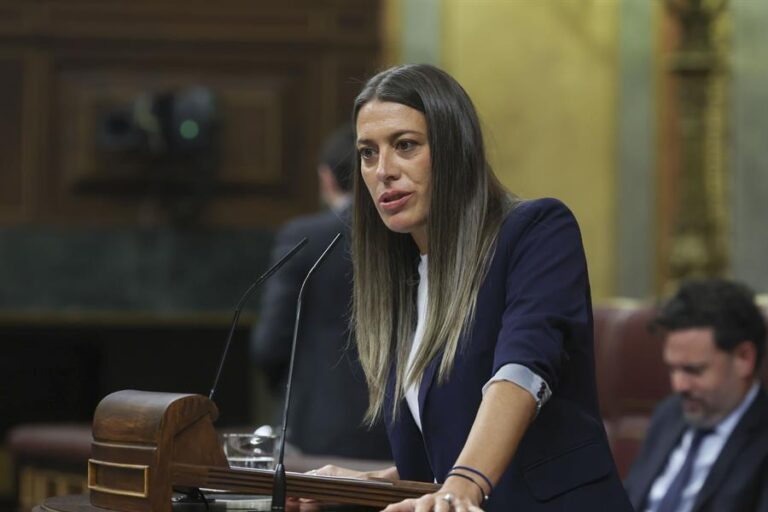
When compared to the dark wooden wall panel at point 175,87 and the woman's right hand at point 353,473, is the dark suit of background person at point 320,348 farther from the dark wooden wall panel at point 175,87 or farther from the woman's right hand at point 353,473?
the dark wooden wall panel at point 175,87

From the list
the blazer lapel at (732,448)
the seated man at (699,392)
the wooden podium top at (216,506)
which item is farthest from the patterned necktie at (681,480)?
the wooden podium top at (216,506)

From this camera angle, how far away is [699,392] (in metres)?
3.65

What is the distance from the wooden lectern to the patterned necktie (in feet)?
6.31

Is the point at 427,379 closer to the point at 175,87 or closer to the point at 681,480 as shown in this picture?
the point at 681,480

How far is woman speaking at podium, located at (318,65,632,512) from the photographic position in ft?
6.07

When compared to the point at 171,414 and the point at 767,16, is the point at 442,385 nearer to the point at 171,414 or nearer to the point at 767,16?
the point at 171,414

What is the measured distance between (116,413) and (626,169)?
4.65m

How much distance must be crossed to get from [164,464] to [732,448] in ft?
6.35

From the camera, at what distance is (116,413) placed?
1.85m

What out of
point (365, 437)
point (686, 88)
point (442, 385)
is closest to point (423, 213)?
point (442, 385)

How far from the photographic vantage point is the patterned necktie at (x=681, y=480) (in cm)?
355

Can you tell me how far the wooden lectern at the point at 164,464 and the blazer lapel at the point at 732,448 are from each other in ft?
5.81

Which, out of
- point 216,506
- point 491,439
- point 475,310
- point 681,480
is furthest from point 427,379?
point 681,480

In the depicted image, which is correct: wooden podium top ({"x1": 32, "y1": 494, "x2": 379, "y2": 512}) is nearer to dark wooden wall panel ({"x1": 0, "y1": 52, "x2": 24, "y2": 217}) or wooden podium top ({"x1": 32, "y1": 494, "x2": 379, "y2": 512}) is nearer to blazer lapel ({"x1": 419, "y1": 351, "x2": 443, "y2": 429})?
blazer lapel ({"x1": 419, "y1": 351, "x2": 443, "y2": 429})
